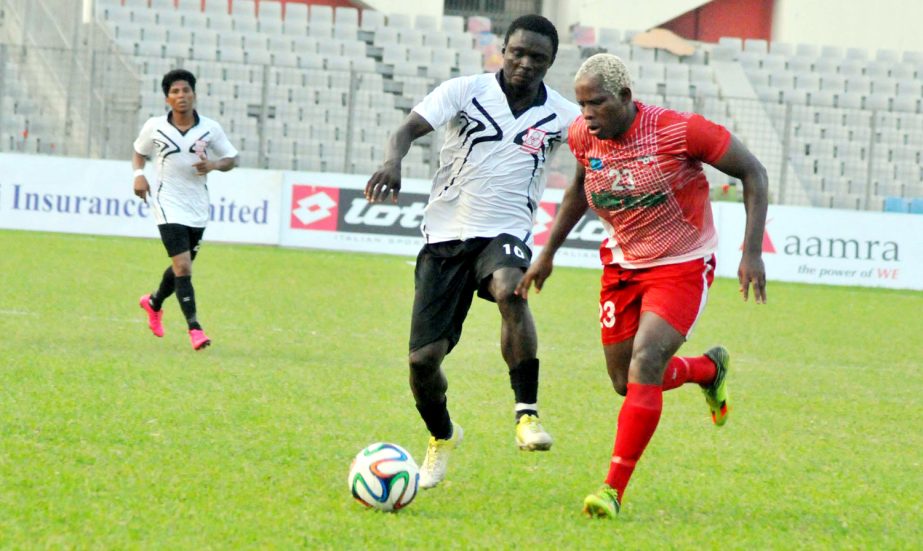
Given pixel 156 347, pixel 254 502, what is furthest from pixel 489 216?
pixel 156 347

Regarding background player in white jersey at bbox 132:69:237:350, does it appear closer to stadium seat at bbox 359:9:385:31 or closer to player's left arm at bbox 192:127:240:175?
player's left arm at bbox 192:127:240:175

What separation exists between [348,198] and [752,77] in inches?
499

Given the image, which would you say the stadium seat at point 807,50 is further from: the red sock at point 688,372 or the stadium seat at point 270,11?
the red sock at point 688,372

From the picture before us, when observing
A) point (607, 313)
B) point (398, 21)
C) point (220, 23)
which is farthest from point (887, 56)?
point (607, 313)

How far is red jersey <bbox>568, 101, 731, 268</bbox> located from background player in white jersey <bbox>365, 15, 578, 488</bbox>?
0.64m

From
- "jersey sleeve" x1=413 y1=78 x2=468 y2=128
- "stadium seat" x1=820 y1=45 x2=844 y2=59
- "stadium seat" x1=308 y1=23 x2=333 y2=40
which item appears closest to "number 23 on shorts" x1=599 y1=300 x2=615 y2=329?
"jersey sleeve" x1=413 y1=78 x2=468 y2=128

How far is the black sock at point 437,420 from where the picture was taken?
20.5ft

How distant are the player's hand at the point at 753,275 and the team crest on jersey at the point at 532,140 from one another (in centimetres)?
150

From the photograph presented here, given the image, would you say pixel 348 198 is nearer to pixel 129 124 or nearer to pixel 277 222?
pixel 277 222

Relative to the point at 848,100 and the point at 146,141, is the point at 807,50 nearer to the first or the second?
the point at 848,100

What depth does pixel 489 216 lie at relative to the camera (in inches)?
265

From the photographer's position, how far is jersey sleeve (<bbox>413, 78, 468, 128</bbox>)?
21.4 ft

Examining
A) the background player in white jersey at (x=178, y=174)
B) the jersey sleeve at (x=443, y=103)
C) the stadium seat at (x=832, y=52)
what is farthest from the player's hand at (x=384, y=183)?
the stadium seat at (x=832, y=52)

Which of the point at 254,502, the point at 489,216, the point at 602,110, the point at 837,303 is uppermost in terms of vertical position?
the point at 602,110
